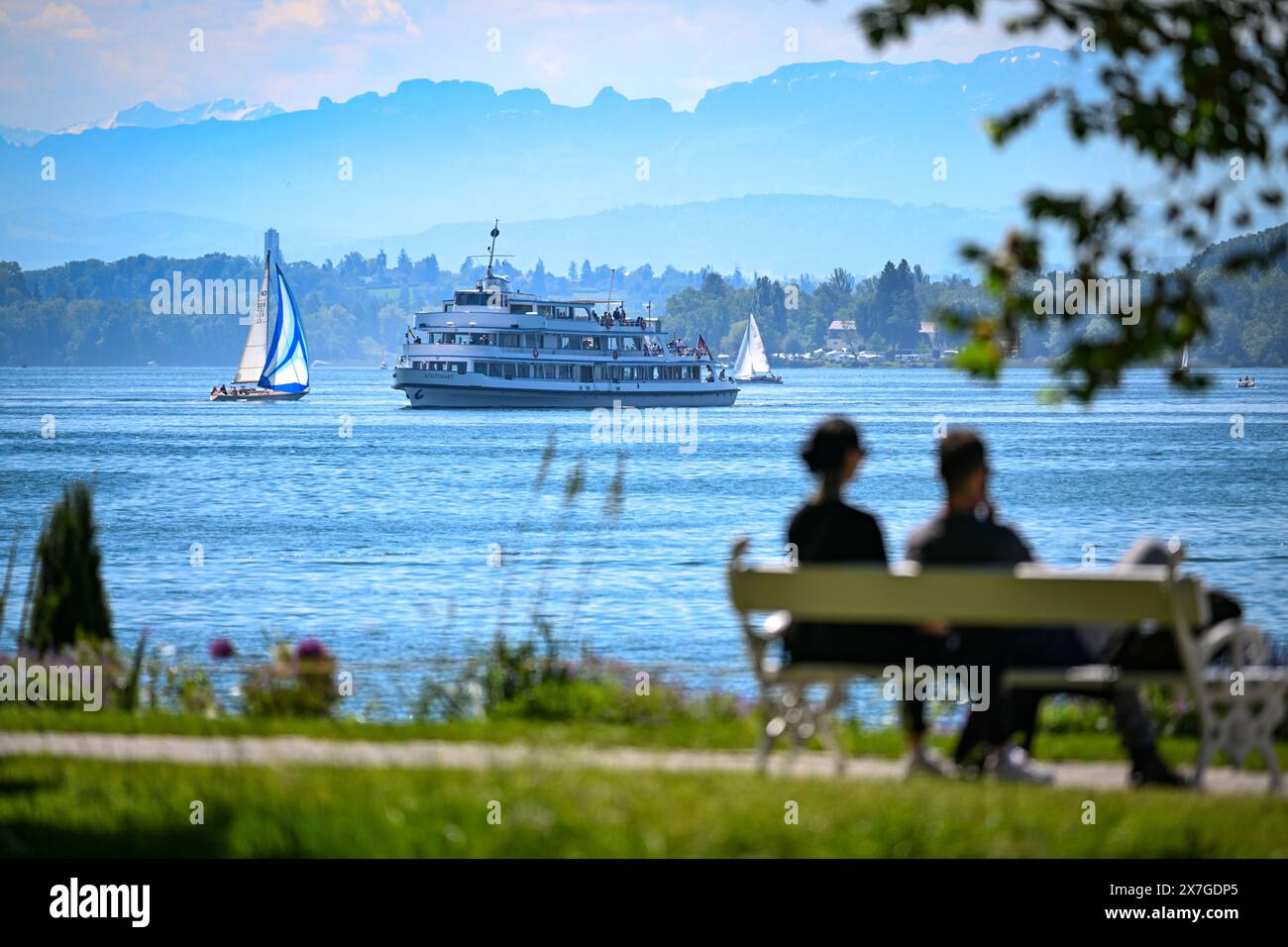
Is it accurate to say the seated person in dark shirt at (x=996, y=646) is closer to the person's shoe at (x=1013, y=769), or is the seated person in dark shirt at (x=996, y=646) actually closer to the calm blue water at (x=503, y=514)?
the person's shoe at (x=1013, y=769)

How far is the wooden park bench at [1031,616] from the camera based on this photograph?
6.60 m

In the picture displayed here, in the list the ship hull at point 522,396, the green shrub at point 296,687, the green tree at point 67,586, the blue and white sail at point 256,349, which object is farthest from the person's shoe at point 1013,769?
the blue and white sail at point 256,349

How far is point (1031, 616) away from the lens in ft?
21.8

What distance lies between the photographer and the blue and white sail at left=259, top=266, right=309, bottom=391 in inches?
3907

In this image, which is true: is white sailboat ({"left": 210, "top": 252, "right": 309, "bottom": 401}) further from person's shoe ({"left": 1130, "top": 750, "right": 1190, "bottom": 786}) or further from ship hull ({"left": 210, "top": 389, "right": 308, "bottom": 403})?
person's shoe ({"left": 1130, "top": 750, "right": 1190, "bottom": 786})

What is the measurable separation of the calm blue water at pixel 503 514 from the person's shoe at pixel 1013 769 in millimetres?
2640

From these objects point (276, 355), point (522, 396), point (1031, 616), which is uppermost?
point (276, 355)

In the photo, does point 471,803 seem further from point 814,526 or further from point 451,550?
point 451,550

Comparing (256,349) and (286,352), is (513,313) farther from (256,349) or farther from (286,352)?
(256,349)

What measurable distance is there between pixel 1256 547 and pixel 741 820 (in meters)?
34.2

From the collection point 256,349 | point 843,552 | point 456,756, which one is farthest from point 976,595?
point 256,349

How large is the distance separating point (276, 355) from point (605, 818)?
338 feet

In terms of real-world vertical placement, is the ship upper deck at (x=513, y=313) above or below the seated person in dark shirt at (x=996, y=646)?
above
